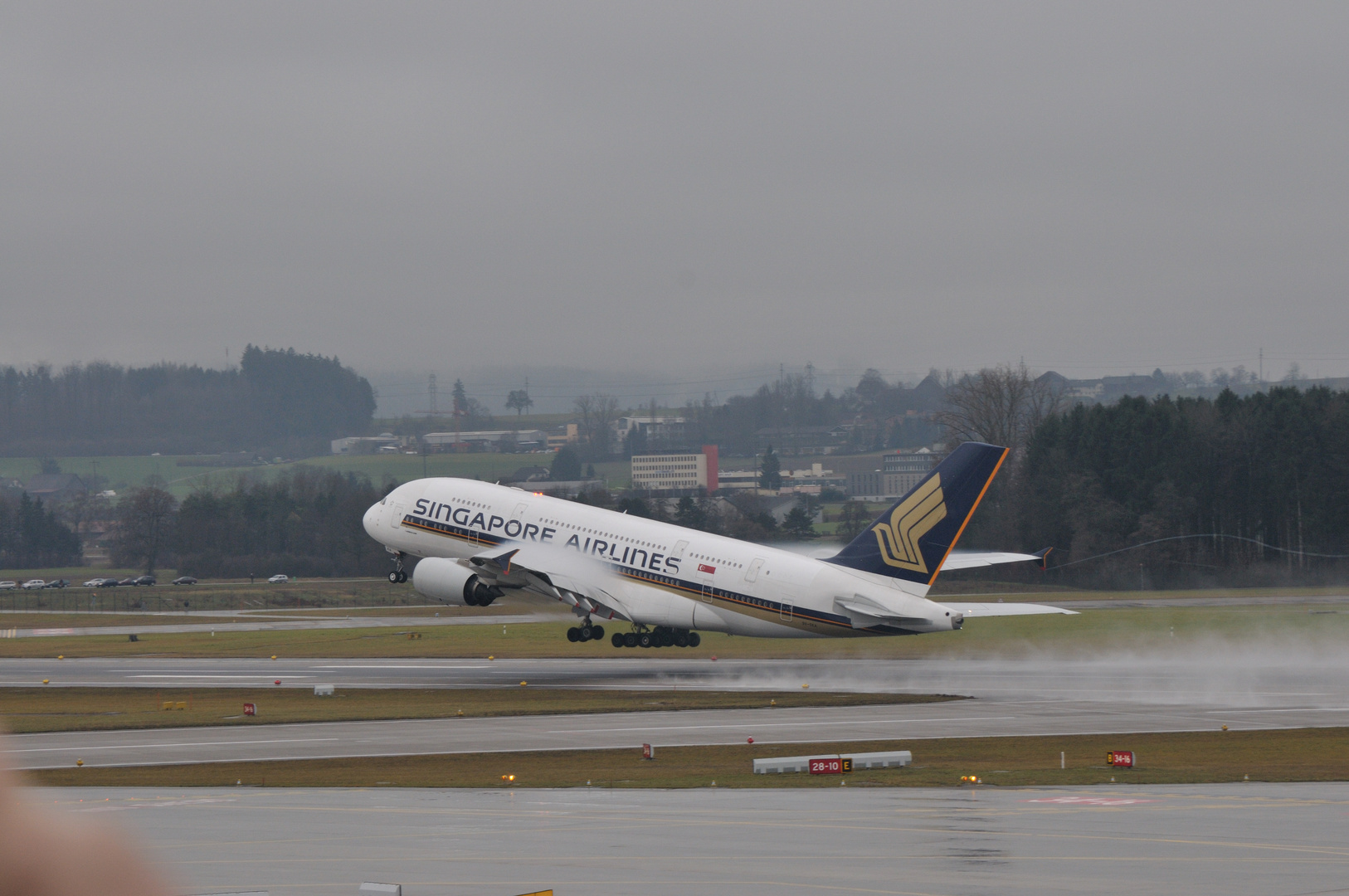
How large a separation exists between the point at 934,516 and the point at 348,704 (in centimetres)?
2523

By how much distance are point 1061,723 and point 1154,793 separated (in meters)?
13.7

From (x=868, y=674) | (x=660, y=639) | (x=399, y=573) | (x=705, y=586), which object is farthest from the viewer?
(x=399, y=573)

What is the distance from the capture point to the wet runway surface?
22016 millimetres

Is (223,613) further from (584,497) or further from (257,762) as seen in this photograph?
(257,762)

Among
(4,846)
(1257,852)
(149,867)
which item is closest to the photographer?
(4,846)

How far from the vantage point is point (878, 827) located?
2752 cm

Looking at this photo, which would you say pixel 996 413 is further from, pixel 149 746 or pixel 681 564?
pixel 149 746

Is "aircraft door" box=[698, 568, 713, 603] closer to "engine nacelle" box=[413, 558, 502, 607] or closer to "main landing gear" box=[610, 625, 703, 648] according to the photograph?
"main landing gear" box=[610, 625, 703, 648]

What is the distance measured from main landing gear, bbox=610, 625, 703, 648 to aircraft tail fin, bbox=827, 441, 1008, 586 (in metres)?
12.5

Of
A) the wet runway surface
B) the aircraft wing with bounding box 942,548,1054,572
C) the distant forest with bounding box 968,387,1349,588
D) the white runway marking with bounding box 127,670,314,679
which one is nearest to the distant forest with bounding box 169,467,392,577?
the distant forest with bounding box 968,387,1349,588

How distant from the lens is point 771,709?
5194cm

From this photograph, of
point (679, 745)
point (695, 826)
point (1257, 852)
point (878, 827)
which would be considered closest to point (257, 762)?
A: point (679, 745)

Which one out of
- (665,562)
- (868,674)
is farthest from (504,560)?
(868,674)

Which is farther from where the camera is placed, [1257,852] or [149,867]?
[1257,852]
